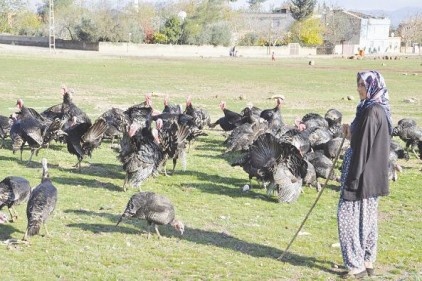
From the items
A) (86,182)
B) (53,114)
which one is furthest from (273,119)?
(86,182)

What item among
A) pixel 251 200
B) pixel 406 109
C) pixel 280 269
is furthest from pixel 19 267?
pixel 406 109

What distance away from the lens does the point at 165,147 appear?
11484 mm

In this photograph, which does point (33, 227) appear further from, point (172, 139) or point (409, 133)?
point (409, 133)

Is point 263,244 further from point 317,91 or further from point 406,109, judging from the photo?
point 317,91

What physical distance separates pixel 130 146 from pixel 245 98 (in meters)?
16.0

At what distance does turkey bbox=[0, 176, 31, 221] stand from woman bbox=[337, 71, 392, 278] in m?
3.98

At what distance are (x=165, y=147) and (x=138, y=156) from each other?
4.41 feet

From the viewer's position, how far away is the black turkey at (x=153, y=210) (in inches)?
312

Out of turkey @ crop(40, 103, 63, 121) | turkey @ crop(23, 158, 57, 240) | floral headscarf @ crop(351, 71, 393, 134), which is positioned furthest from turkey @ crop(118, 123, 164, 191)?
floral headscarf @ crop(351, 71, 393, 134)

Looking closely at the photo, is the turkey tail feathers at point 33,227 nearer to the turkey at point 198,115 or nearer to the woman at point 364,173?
the woman at point 364,173

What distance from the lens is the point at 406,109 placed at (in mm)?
23812

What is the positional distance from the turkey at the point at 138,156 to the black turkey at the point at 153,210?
82.4 inches

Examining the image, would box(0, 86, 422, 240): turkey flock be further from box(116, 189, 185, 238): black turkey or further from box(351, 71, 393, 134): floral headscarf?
box(351, 71, 393, 134): floral headscarf

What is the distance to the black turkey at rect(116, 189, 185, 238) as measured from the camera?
7.93 m
